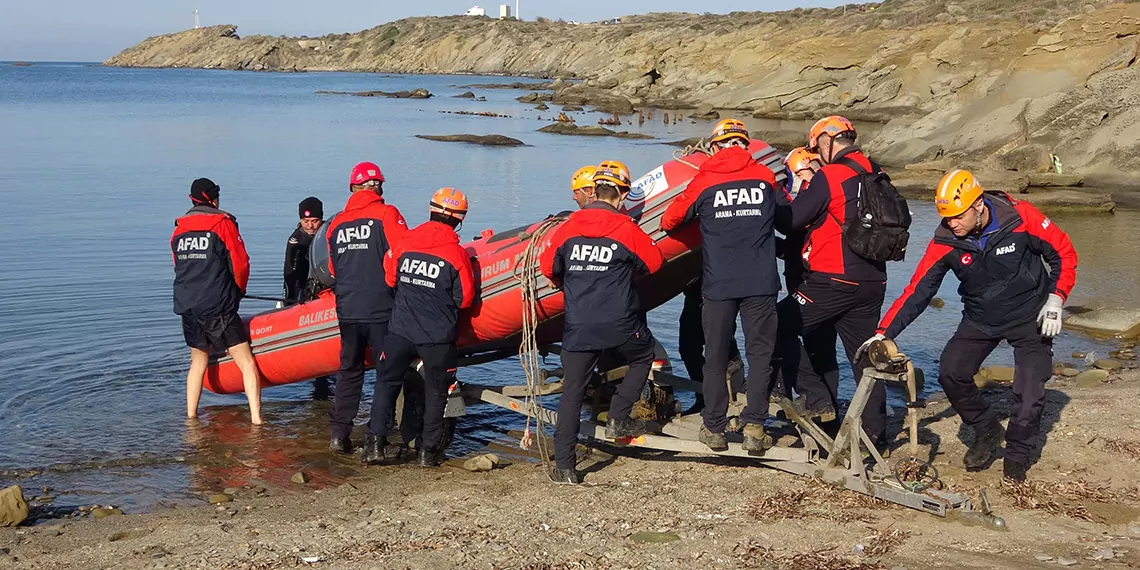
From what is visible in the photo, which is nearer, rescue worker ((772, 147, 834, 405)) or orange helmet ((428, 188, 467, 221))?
rescue worker ((772, 147, 834, 405))

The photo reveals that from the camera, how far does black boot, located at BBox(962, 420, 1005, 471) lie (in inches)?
272

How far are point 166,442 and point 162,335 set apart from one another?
3.61 metres

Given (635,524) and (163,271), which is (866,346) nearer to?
(635,524)

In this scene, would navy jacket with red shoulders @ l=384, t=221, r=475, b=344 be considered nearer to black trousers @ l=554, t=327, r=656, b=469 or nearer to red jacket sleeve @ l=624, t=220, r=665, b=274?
black trousers @ l=554, t=327, r=656, b=469

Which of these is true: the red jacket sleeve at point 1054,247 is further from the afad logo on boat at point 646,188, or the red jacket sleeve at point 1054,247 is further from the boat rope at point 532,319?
the boat rope at point 532,319

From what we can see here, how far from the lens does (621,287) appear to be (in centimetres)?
687

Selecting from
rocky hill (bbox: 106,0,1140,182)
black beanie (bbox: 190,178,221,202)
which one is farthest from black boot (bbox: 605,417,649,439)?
rocky hill (bbox: 106,0,1140,182)

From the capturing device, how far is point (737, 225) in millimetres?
6750

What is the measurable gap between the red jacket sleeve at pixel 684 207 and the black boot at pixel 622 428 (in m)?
1.28

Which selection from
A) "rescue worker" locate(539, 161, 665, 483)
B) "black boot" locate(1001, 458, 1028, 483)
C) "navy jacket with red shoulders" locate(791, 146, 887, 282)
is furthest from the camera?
"navy jacket with red shoulders" locate(791, 146, 887, 282)

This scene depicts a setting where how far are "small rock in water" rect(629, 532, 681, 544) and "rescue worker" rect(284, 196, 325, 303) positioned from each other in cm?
457

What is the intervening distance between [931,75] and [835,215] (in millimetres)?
40904

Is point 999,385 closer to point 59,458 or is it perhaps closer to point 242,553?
point 242,553

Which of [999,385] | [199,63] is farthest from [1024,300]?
[199,63]
